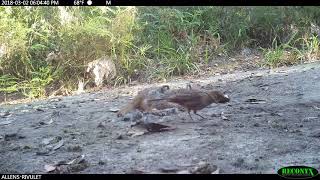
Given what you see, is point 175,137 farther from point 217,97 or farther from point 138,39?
point 138,39

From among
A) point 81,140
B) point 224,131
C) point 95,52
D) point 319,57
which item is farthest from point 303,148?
point 319,57

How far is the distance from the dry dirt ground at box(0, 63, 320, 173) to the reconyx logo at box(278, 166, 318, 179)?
0.17 ft

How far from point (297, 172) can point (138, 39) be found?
9.85 feet

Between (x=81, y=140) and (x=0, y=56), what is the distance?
232 cm

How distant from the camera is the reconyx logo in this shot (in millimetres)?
1507

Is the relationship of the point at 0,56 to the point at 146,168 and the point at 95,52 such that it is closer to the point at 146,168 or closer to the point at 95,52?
the point at 95,52

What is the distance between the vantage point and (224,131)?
2.00 meters

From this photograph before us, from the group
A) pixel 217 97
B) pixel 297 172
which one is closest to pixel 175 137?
pixel 217 97

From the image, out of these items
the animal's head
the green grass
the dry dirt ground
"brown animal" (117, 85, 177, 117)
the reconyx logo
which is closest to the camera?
the reconyx logo

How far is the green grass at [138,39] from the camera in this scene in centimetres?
384

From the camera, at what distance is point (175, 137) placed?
1.93 m
